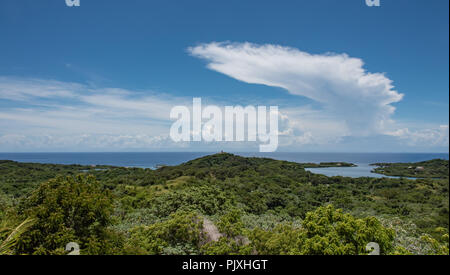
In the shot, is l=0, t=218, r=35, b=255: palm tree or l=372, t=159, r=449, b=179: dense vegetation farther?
l=372, t=159, r=449, b=179: dense vegetation

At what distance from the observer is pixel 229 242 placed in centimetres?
719

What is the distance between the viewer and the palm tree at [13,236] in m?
4.15

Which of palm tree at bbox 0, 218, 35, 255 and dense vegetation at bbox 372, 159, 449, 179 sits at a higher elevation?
palm tree at bbox 0, 218, 35, 255

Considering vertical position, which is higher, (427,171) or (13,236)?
(13,236)

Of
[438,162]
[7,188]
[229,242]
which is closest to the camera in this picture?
[229,242]

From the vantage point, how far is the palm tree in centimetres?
415

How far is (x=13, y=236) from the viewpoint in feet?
13.9

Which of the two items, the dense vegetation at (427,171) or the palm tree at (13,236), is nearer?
the palm tree at (13,236)

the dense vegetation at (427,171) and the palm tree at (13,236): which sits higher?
the palm tree at (13,236)

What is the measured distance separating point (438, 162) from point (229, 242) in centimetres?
6752
